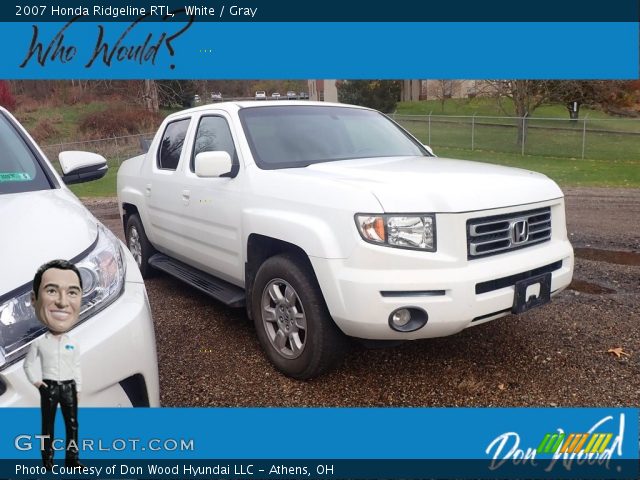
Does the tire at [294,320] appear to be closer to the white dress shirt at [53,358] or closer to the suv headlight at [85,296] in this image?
the suv headlight at [85,296]

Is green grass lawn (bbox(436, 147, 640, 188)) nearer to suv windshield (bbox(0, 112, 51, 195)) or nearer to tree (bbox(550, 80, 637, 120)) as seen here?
tree (bbox(550, 80, 637, 120))

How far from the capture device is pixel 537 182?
138 inches

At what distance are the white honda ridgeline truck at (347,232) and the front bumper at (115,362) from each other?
3.93 ft

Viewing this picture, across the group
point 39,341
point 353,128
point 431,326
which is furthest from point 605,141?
point 39,341

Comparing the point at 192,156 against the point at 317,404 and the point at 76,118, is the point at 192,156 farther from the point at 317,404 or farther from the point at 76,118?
the point at 76,118

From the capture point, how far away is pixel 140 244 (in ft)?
19.2

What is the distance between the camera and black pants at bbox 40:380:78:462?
1.68 m

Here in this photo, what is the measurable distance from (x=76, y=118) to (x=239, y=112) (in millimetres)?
24479

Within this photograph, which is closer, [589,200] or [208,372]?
[208,372]

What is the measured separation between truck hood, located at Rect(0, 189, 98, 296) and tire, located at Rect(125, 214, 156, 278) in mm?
3163

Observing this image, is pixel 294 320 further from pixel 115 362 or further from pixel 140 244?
pixel 140 244

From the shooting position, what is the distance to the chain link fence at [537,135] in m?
21.1

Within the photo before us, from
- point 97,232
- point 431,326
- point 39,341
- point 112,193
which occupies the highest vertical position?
point 97,232

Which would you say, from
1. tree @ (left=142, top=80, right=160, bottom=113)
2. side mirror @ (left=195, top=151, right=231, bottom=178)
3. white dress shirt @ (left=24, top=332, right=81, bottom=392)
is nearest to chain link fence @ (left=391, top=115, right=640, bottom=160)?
tree @ (left=142, top=80, right=160, bottom=113)
